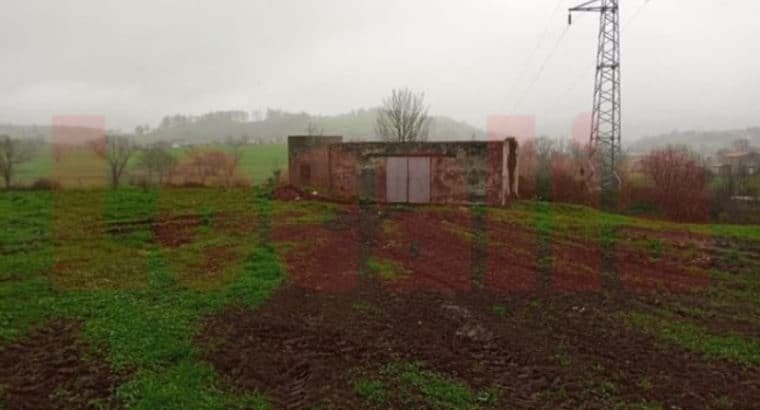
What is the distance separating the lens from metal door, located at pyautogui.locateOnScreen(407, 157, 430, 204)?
61.5 feet

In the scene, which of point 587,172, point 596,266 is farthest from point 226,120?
point 596,266

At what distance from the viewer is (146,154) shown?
2700 cm

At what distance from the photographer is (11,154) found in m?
22.6

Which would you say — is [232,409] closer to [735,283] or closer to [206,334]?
[206,334]

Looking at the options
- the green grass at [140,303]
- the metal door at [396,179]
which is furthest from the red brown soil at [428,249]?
the metal door at [396,179]

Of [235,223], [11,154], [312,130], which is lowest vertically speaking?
[235,223]

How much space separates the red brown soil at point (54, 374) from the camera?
450 cm

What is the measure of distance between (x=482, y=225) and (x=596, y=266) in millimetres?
4495

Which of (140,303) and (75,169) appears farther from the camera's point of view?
(75,169)

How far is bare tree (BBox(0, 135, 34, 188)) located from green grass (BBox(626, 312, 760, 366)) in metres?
23.6

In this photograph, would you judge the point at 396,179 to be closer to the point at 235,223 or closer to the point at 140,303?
the point at 235,223

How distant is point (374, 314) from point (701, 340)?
153 inches

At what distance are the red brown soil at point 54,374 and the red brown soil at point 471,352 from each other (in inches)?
39.9

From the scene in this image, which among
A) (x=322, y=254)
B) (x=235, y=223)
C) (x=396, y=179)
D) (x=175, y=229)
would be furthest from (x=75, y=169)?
(x=322, y=254)
